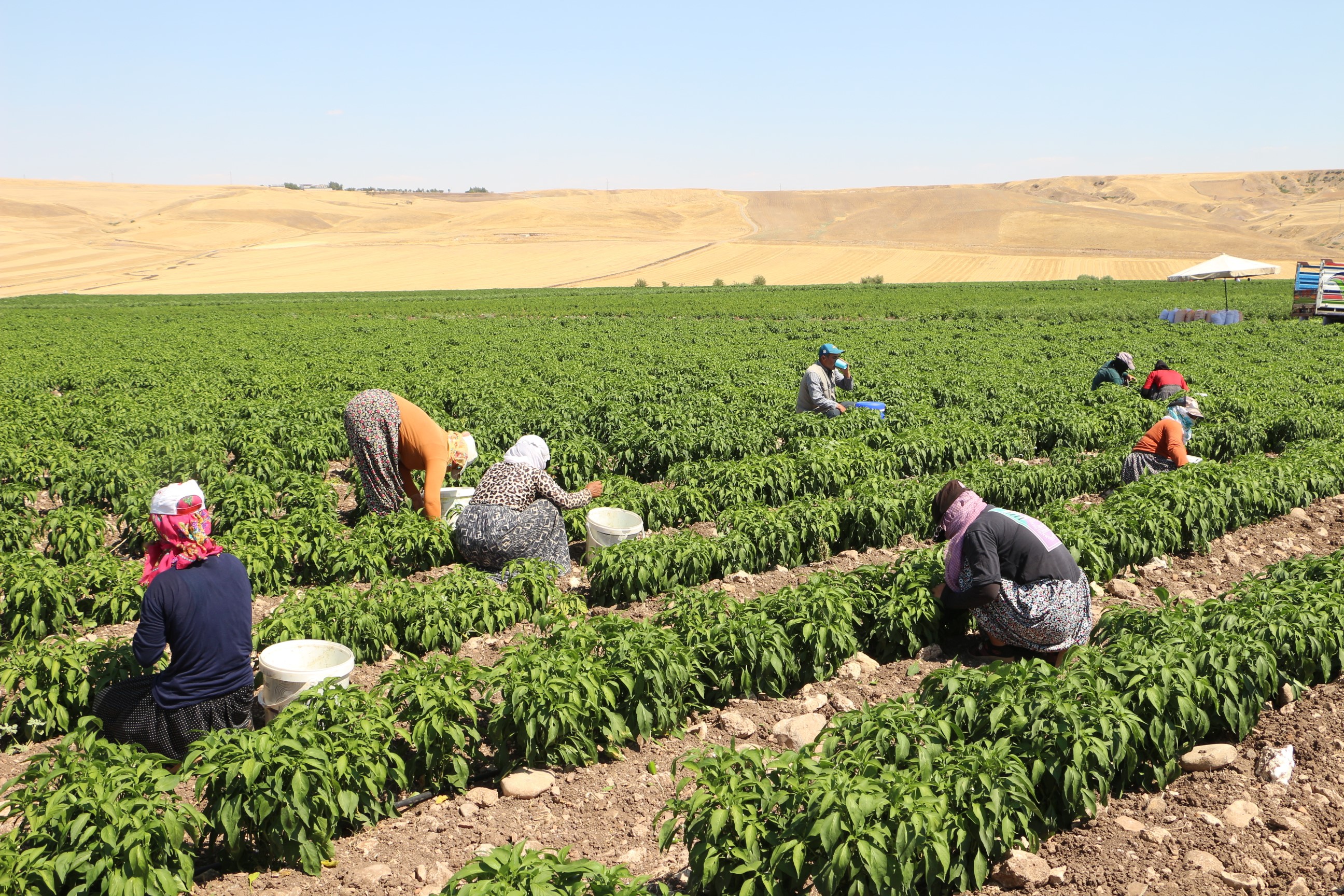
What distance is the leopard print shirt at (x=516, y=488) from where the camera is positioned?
807 centimetres

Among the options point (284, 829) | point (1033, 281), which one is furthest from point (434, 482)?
point (1033, 281)

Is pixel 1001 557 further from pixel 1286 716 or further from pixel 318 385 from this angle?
pixel 318 385

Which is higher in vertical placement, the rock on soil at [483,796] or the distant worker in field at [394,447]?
the distant worker in field at [394,447]

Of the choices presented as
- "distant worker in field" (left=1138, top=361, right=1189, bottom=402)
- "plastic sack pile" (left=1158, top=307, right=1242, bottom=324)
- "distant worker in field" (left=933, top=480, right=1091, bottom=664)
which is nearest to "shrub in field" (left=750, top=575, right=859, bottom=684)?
"distant worker in field" (left=933, top=480, right=1091, bottom=664)

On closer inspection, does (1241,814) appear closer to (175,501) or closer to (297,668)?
(297,668)

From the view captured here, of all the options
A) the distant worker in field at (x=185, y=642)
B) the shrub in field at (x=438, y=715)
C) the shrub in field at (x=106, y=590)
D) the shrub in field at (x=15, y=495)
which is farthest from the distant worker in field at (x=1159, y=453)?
the shrub in field at (x=15, y=495)

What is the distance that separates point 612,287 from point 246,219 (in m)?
85.0

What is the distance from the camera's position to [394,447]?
9.00 m

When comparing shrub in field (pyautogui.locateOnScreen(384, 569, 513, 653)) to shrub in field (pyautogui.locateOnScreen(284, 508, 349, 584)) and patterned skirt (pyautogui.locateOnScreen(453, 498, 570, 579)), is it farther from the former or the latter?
shrub in field (pyautogui.locateOnScreen(284, 508, 349, 584))

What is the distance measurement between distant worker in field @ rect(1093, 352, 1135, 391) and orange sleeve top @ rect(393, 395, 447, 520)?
13.6 m

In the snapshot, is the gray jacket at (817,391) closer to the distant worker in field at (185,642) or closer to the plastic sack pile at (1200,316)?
the distant worker in field at (185,642)

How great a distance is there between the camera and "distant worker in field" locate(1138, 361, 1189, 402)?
15.2m

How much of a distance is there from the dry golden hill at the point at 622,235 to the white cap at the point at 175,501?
72.4 metres

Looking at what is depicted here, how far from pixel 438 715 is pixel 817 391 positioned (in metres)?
10.3
